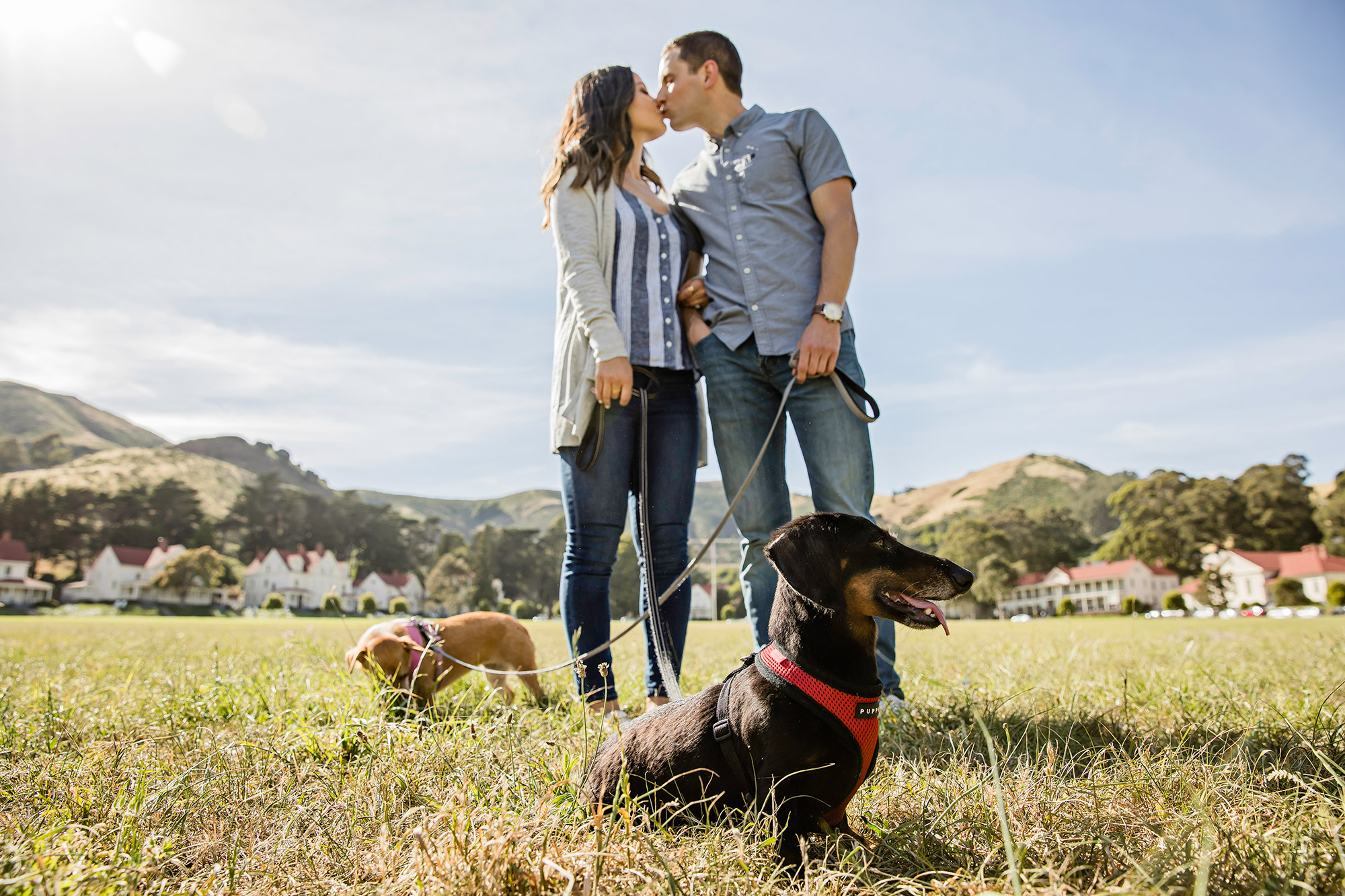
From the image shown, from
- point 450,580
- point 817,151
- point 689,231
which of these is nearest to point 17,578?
point 450,580

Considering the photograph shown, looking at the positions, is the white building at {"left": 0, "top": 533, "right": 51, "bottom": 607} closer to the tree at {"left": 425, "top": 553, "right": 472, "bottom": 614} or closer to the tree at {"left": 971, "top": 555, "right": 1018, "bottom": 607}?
the tree at {"left": 425, "top": 553, "right": 472, "bottom": 614}

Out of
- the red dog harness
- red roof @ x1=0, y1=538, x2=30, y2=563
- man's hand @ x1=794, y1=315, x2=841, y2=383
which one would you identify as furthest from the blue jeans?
red roof @ x1=0, y1=538, x2=30, y2=563

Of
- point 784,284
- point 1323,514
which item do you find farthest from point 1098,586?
point 784,284

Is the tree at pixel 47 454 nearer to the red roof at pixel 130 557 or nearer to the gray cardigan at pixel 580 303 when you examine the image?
the red roof at pixel 130 557

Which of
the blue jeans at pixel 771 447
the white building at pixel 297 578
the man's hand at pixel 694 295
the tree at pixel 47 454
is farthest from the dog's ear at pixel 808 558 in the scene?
the tree at pixel 47 454

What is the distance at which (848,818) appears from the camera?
215 cm

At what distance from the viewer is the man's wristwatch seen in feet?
11.0

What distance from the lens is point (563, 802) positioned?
207 cm

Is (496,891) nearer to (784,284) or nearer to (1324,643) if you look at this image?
(784,284)

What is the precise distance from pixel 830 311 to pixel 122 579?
110 m

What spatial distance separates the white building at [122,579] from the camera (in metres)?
85.3

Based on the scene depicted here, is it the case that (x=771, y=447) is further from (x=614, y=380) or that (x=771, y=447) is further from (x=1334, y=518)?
(x=1334, y=518)

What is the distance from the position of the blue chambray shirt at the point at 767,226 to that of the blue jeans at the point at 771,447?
0.13m

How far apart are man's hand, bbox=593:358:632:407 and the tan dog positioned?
147cm
